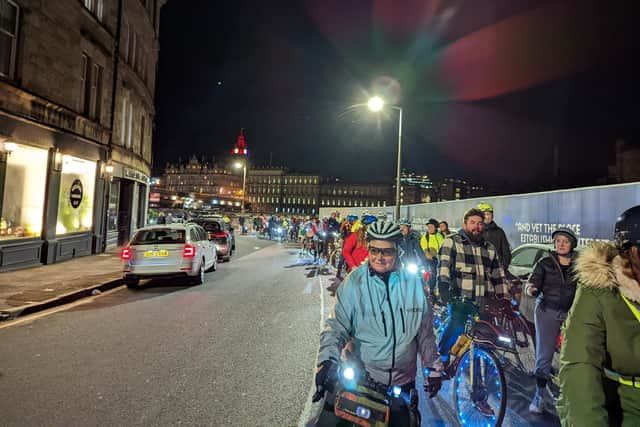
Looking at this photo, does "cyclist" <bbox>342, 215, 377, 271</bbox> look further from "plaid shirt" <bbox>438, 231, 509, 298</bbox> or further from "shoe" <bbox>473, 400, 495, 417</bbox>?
"shoe" <bbox>473, 400, 495, 417</bbox>

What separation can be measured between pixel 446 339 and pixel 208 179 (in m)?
165

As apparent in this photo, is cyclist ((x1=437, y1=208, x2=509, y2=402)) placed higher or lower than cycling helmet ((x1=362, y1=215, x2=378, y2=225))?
lower

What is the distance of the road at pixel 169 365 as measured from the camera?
3.70 meters

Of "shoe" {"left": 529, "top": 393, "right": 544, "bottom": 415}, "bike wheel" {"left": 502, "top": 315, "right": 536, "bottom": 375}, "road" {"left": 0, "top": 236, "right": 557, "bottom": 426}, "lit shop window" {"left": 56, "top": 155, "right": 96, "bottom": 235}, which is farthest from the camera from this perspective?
"lit shop window" {"left": 56, "top": 155, "right": 96, "bottom": 235}

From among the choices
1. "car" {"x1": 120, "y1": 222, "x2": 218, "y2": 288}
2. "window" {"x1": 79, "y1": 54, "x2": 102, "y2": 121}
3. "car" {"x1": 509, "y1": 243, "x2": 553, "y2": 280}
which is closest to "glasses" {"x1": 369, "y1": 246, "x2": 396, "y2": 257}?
"car" {"x1": 509, "y1": 243, "x2": 553, "y2": 280}

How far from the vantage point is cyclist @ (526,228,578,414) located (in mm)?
4113

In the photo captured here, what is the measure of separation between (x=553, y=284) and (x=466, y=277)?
96 cm

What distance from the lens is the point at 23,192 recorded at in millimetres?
12484

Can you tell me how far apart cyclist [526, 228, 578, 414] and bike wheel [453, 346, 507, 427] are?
2.57 feet

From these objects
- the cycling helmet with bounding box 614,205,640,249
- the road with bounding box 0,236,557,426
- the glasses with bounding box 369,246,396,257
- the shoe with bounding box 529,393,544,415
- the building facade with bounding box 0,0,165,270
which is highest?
the building facade with bounding box 0,0,165,270

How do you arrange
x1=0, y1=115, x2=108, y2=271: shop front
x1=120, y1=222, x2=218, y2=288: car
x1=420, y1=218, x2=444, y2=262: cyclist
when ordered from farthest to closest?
x1=0, y1=115, x2=108, y2=271: shop front
x1=120, y1=222, x2=218, y2=288: car
x1=420, y1=218, x2=444, y2=262: cyclist

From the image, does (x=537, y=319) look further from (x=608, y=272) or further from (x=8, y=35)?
(x=8, y=35)

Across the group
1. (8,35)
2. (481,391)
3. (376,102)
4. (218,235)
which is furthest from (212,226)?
(481,391)

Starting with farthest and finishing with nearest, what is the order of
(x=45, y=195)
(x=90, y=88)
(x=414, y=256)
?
(x=90, y=88) → (x=45, y=195) → (x=414, y=256)
